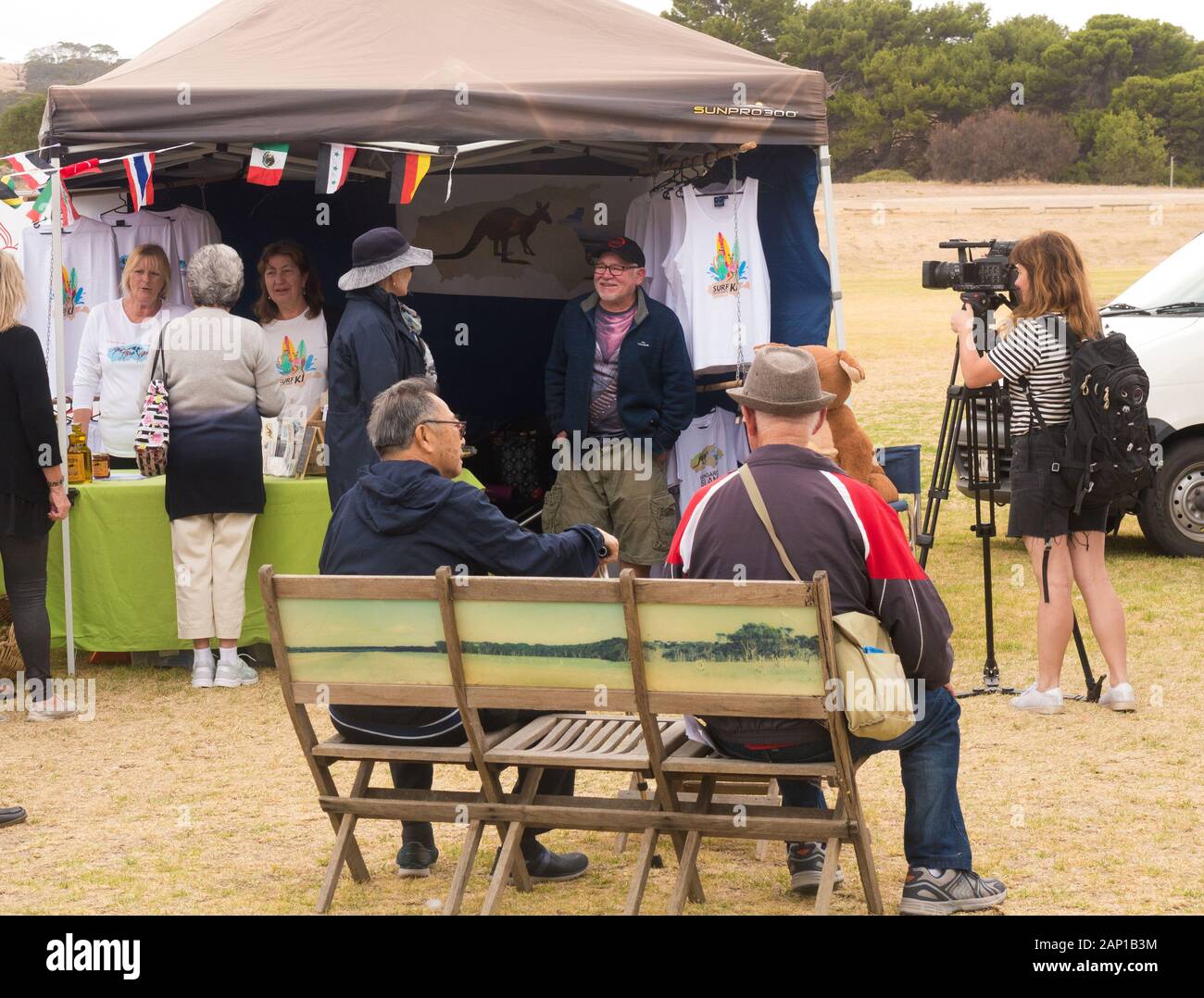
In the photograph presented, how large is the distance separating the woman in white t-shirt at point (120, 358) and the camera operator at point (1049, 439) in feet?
12.7

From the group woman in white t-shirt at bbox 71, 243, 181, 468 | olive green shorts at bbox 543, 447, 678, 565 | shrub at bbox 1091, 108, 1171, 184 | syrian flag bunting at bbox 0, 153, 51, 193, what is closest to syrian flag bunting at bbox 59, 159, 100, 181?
syrian flag bunting at bbox 0, 153, 51, 193

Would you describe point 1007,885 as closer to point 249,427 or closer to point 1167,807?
point 1167,807

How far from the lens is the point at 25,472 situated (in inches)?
237

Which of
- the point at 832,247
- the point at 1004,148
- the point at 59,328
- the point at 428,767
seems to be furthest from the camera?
the point at 1004,148

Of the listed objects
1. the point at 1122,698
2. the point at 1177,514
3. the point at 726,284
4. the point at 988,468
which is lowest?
the point at 1122,698

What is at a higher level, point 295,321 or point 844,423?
point 295,321

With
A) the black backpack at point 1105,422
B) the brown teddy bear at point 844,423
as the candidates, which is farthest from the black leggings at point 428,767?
the black backpack at point 1105,422

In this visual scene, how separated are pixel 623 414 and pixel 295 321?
1811 millimetres

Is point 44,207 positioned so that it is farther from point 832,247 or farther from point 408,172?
point 832,247

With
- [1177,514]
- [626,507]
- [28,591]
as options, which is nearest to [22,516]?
[28,591]

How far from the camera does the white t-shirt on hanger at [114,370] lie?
7422 mm

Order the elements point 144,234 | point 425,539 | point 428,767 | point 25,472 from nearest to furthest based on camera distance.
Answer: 1. point 425,539
2. point 428,767
3. point 25,472
4. point 144,234

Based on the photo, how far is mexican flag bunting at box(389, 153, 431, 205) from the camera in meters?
6.83

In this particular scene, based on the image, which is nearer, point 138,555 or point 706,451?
point 138,555
